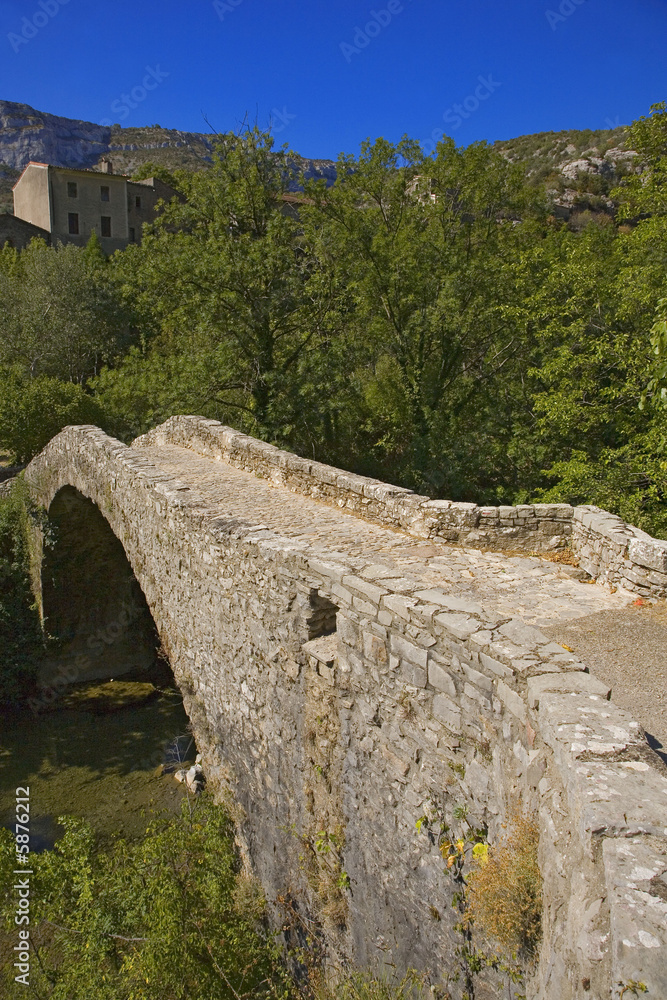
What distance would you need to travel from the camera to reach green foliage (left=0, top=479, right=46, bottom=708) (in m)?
13.7

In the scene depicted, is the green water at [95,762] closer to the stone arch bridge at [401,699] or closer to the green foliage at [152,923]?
the green foliage at [152,923]

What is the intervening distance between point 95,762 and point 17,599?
4767 millimetres

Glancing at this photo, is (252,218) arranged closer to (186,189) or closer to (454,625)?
(186,189)

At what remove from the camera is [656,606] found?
4.99 m

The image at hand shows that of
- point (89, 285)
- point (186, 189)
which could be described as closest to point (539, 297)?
point (186, 189)

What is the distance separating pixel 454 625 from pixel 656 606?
2.13 metres

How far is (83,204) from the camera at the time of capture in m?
42.4

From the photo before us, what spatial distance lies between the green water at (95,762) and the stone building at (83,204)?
125ft

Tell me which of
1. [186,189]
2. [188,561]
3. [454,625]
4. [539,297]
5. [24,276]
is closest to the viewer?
[454,625]

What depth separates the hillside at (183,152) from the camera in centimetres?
5694

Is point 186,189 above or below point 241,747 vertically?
above

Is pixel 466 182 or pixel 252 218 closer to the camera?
pixel 252 218

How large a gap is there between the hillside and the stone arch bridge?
42.2 feet

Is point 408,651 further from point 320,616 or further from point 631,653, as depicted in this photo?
point 631,653
